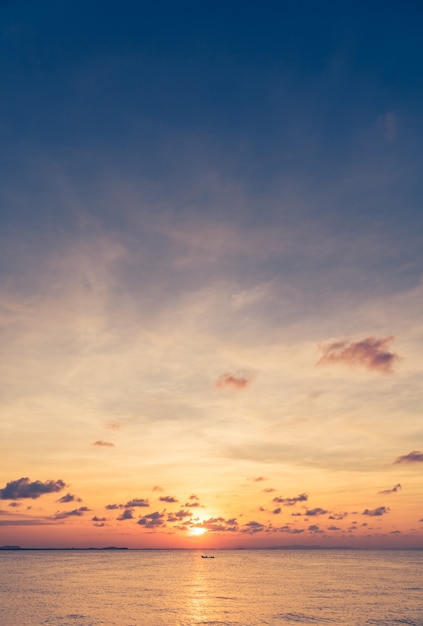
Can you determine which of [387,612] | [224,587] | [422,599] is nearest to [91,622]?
[387,612]

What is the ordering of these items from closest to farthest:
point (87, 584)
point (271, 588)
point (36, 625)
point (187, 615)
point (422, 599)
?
point (36, 625), point (187, 615), point (422, 599), point (271, 588), point (87, 584)

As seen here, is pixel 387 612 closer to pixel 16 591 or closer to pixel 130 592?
pixel 130 592

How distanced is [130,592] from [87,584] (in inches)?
1285

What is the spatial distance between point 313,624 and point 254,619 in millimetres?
11682

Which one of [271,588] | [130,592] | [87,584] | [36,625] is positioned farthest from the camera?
[87,584]

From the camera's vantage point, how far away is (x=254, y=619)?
104m

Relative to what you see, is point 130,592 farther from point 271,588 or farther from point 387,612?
point 387,612

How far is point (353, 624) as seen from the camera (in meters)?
99.8

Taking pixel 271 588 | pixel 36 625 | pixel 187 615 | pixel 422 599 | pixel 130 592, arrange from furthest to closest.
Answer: pixel 271 588 < pixel 130 592 < pixel 422 599 < pixel 187 615 < pixel 36 625

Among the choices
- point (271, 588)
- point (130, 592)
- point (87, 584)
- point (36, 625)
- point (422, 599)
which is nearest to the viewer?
point (36, 625)

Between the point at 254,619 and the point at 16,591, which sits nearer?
the point at 254,619

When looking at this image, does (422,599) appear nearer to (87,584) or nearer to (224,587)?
(224,587)

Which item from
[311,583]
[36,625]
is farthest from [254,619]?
[311,583]

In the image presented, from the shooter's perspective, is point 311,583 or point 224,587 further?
point 311,583
